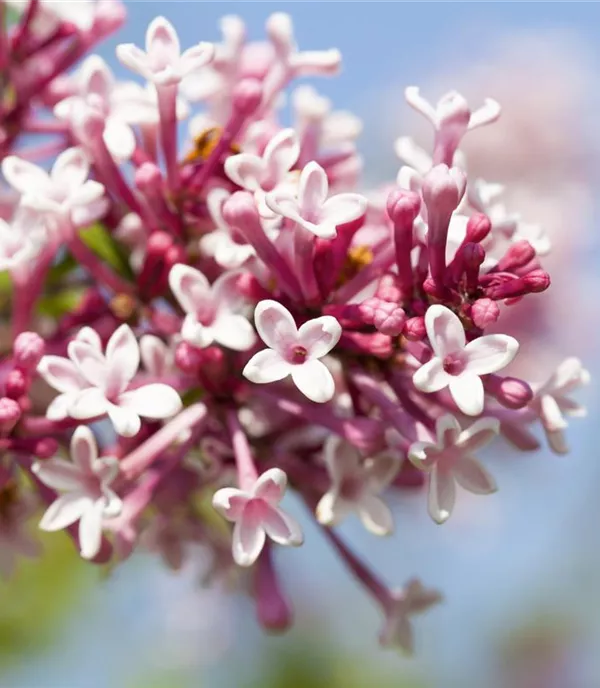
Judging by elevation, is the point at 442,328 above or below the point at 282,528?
above

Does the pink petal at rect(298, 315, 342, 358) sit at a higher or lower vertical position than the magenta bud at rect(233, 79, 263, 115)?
lower

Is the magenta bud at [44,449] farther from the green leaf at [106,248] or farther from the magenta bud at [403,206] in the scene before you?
the magenta bud at [403,206]

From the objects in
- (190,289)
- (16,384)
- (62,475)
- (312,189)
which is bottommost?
(62,475)

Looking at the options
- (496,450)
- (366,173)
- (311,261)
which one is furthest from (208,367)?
(366,173)

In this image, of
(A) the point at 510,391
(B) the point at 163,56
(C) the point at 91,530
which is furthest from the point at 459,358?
(B) the point at 163,56

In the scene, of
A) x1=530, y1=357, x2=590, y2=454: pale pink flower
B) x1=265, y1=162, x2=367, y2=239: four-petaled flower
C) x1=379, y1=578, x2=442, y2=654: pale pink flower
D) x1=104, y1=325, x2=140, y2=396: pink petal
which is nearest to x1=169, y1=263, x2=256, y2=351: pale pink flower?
x1=104, y1=325, x2=140, y2=396: pink petal

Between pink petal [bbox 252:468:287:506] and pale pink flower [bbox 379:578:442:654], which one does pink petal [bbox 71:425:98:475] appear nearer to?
pink petal [bbox 252:468:287:506]

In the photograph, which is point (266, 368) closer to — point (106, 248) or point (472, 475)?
point (472, 475)
